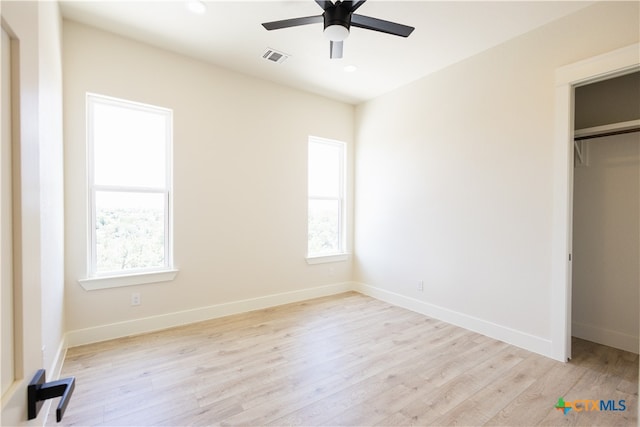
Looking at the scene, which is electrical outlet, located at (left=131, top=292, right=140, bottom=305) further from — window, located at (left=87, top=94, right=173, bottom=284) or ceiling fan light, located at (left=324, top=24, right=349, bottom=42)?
ceiling fan light, located at (left=324, top=24, right=349, bottom=42)

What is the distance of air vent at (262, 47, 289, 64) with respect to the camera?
3247 mm

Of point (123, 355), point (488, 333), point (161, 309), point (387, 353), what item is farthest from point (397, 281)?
point (123, 355)

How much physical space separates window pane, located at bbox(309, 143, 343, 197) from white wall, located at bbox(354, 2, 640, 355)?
25.1 inches

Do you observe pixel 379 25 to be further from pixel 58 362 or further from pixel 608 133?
pixel 58 362

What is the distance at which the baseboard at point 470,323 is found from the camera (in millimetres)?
2797

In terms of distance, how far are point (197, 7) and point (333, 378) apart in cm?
319

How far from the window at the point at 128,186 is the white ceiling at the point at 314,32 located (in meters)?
0.74

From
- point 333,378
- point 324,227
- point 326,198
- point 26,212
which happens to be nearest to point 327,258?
point 324,227

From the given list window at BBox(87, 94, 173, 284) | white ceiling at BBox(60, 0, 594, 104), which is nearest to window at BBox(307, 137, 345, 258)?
white ceiling at BBox(60, 0, 594, 104)

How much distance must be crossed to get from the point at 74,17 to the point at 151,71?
2.25 ft

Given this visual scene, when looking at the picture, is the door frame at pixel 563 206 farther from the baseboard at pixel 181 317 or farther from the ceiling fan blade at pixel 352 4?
the baseboard at pixel 181 317

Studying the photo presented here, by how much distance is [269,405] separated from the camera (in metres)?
2.02

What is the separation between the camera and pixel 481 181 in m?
3.25

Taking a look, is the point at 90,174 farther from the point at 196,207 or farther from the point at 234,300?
the point at 234,300
